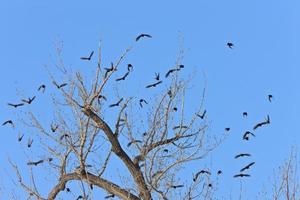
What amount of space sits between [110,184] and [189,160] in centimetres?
158

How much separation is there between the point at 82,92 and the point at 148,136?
1710mm

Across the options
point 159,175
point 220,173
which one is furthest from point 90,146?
point 220,173

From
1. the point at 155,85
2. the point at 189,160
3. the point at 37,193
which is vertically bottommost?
the point at 37,193

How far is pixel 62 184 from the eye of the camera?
1297cm

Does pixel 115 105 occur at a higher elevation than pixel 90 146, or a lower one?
higher

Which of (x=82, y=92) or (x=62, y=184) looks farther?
(x=62, y=184)

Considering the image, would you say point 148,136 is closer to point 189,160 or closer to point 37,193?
point 189,160

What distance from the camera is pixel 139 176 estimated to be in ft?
42.2

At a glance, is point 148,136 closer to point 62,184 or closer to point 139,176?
point 139,176

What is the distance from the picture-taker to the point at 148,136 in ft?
42.4

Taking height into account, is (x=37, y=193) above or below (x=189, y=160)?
below

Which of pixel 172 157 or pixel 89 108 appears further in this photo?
pixel 172 157

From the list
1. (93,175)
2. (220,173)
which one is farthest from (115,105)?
(220,173)

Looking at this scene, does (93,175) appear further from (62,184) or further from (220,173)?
(220,173)
